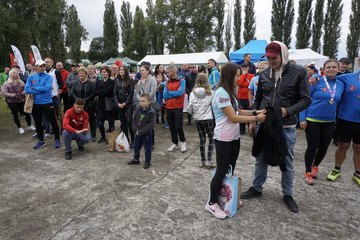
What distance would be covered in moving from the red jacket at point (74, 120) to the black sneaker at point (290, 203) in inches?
159

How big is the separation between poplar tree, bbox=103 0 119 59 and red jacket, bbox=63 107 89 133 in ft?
149

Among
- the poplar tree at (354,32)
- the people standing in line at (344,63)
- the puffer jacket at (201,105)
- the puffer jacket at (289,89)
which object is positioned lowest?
the puffer jacket at (201,105)

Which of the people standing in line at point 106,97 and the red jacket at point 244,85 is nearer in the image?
the people standing in line at point 106,97

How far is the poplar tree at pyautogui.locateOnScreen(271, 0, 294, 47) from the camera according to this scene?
31766 mm

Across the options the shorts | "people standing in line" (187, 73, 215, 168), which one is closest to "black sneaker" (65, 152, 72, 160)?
"people standing in line" (187, 73, 215, 168)

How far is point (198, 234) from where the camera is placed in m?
2.62

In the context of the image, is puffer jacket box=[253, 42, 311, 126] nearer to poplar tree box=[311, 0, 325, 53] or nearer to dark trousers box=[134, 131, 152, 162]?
dark trousers box=[134, 131, 152, 162]

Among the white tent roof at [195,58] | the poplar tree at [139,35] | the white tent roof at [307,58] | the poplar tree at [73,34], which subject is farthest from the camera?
the poplar tree at [139,35]

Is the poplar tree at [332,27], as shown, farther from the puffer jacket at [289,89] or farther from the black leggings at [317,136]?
the puffer jacket at [289,89]

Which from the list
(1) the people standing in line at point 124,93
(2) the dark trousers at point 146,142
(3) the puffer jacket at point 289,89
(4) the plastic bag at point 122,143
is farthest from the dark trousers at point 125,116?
(3) the puffer jacket at point 289,89

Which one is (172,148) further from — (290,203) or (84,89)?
(290,203)

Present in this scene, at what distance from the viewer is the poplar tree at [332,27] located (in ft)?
93.9

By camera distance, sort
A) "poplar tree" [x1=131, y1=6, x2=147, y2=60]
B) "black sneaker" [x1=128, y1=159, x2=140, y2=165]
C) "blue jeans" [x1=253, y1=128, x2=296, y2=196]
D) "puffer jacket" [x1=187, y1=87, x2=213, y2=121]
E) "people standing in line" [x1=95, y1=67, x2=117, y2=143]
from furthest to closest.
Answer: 1. "poplar tree" [x1=131, y1=6, x2=147, y2=60]
2. "people standing in line" [x1=95, y1=67, x2=117, y2=143]
3. "black sneaker" [x1=128, y1=159, x2=140, y2=165]
4. "puffer jacket" [x1=187, y1=87, x2=213, y2=121]
5. "blue jeans" [x1=253, y1=128, x2=296, y2=196]

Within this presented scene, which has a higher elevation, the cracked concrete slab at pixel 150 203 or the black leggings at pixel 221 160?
the black leggings at pixel 221 160
